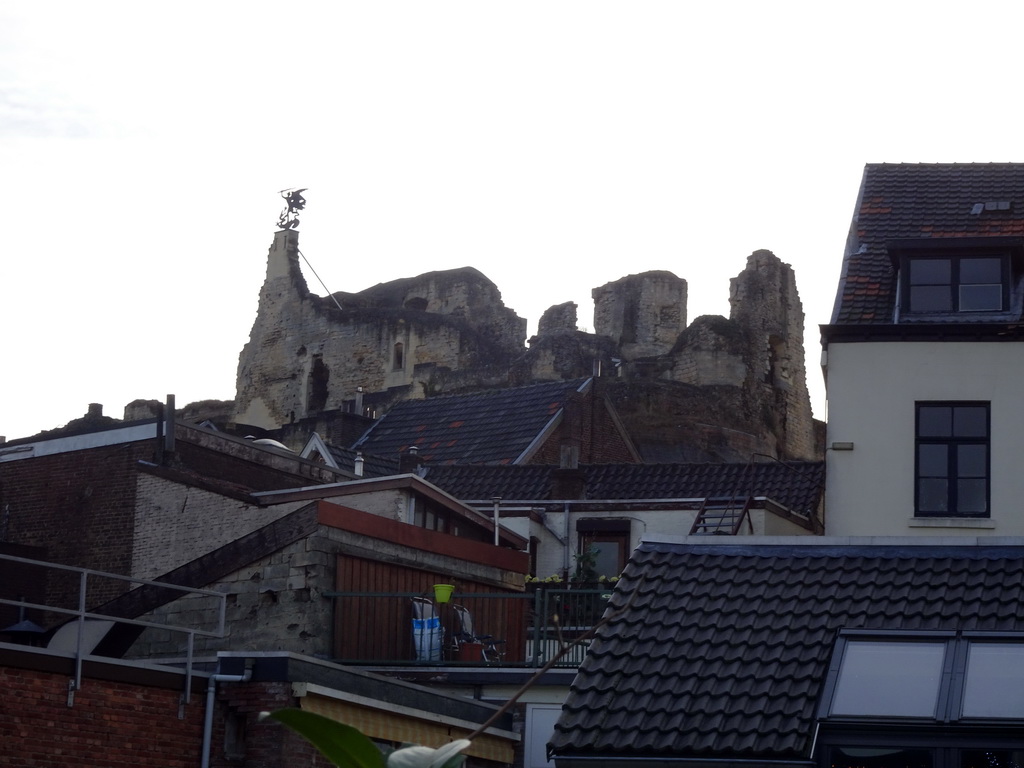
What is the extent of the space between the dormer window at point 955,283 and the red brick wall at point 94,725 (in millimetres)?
11560

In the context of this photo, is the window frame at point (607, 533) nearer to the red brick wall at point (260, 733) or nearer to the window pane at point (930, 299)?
the window pane at point (930, 299)

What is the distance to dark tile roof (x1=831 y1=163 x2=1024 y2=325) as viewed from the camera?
22250mm

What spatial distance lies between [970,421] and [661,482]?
730 cm

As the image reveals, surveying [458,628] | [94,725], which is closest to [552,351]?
[458,628]

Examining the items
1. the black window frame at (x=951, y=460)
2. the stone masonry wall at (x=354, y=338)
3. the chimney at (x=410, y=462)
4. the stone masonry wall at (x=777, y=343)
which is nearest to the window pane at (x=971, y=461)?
the black window frame at (x=951, y=460)

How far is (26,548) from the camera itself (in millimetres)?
24250

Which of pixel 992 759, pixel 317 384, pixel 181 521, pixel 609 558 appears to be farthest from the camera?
pixel 317 384

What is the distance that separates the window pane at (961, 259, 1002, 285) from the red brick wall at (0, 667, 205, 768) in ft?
39.9

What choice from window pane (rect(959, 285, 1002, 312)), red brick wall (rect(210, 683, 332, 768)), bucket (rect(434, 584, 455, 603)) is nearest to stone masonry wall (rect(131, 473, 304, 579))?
bucket (rect(434, 584, 455, 603))

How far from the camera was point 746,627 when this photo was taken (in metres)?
13.2

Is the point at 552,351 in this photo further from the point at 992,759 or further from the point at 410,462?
the point at 992,759

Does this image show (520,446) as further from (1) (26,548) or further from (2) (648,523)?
(1) (26,548)

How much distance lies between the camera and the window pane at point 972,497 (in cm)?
2083

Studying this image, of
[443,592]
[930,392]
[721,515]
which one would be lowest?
[443,592]
